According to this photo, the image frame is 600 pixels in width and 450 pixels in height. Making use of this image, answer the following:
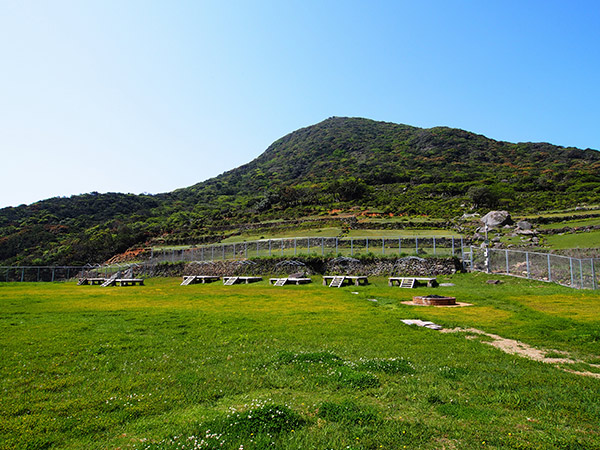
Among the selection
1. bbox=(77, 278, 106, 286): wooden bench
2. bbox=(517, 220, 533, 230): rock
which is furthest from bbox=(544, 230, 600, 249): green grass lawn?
bbox=(77, 278, 106, 286): wooden bench

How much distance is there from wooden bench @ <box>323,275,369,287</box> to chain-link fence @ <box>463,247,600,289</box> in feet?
28.9

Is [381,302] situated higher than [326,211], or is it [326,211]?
[326,211]

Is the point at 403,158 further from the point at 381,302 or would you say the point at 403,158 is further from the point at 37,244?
the point at 381,302

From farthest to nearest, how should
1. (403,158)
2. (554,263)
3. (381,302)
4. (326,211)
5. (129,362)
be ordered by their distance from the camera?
(403,158) → (326,211) → (554,263) → (381,302) → (129,362)

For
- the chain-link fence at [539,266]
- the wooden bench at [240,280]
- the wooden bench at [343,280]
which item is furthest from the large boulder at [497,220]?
the wooden bench at [240,280]

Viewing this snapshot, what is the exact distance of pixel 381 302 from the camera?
666 inches

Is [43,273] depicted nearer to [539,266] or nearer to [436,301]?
[436,301]

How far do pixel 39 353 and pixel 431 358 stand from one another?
818 centimetres

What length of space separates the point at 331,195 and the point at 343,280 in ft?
203

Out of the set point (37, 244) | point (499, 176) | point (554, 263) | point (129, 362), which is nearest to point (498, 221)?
point (554, 263)

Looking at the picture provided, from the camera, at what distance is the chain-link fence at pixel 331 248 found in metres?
32.1

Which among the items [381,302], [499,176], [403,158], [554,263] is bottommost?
[381,302]

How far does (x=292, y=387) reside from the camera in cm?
598

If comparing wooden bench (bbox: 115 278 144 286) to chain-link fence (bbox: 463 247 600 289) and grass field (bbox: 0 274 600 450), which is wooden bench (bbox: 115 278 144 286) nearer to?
grass field (bbox: 0 274 600 450)
